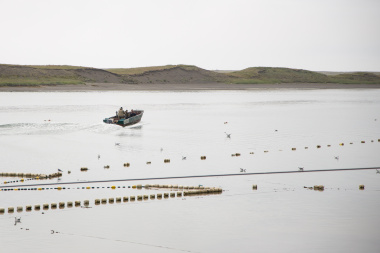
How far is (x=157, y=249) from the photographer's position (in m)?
21.7

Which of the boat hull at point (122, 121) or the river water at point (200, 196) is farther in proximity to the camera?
the boat hull at point (122, 121)

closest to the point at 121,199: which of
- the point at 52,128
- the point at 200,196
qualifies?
the point at 200,196

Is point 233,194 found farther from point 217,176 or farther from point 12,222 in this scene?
point 12,222

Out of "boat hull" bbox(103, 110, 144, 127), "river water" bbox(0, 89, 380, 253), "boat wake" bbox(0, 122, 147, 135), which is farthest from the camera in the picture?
"boat hull" bbox(103, 110, 144, 127)

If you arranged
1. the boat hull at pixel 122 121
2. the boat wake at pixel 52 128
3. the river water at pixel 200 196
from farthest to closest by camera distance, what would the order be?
1. the boat hull at pixel 122 121
2. the boat wake at pixel 52 128
3. the river water at pixel 200 196

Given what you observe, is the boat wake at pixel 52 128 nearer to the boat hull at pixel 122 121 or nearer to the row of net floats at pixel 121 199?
the boat hull at pixel 122 121

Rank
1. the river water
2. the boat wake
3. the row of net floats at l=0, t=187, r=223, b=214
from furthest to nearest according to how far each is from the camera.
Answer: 1. the boat wake
2. the row of net floats at l=0, t=187, r=223, b=214
3. the river water

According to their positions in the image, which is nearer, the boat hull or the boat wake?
the boat wake

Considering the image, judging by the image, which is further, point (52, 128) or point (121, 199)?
point (52, 128)

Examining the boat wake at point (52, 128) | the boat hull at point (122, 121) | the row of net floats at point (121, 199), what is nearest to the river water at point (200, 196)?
the boat wake at point (52, 128)

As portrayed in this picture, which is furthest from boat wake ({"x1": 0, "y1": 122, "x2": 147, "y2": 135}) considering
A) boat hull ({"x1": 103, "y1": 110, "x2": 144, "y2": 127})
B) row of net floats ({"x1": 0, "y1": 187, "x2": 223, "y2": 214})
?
row of net floats ({"x1": 0, "y1": 187, "x2": 223, "y2": 214})

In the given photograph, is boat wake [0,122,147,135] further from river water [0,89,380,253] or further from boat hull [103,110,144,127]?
boat hull [103,110,144,127]

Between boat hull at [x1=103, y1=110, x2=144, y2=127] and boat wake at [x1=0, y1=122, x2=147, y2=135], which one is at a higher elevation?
boat hull at [x1=103, y1=110, x2=144, y2=127]

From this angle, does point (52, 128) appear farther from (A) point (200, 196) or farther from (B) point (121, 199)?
(A) point (200, 196)
